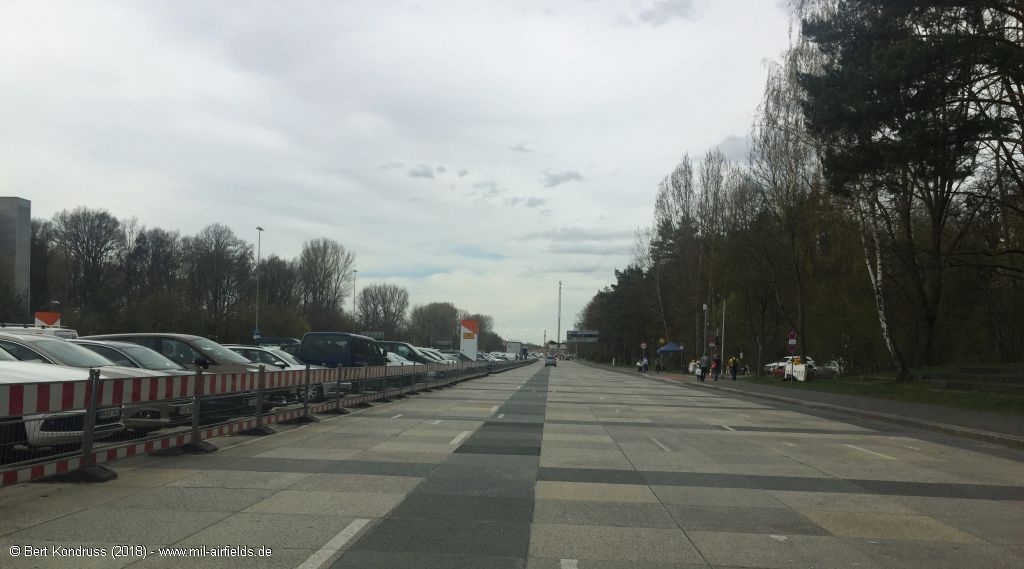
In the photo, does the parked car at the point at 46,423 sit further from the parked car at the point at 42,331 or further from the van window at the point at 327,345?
the van window at the point at 327,345

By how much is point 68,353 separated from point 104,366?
0.86 metres

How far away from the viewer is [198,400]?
1107 centimetres

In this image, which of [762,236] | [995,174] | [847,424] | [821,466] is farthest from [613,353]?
[821,466]

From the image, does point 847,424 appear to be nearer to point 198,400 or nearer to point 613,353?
point 198,400

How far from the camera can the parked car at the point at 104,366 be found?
35.2 feet

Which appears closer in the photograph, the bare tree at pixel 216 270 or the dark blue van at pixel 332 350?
the dark blue van at pixel 332 350

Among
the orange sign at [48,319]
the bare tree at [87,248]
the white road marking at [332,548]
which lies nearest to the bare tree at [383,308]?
the bare tree at [87,248]

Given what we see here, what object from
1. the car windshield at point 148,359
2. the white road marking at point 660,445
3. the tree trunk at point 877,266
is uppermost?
the tree trunk at point 877,266

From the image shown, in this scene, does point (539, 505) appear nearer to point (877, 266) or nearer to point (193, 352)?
point (193, 352)

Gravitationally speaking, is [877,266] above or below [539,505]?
above

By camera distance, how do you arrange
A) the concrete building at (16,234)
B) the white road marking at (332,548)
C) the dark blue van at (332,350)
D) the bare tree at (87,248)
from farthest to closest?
the bare tree at (87,248), the concrete building at (16,234), the dark blue van at (332,350), the white road marking at (332,548)

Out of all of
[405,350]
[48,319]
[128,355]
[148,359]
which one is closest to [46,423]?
[128,355]

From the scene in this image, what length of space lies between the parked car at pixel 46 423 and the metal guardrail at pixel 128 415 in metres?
0.01

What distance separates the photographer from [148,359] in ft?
46.8
